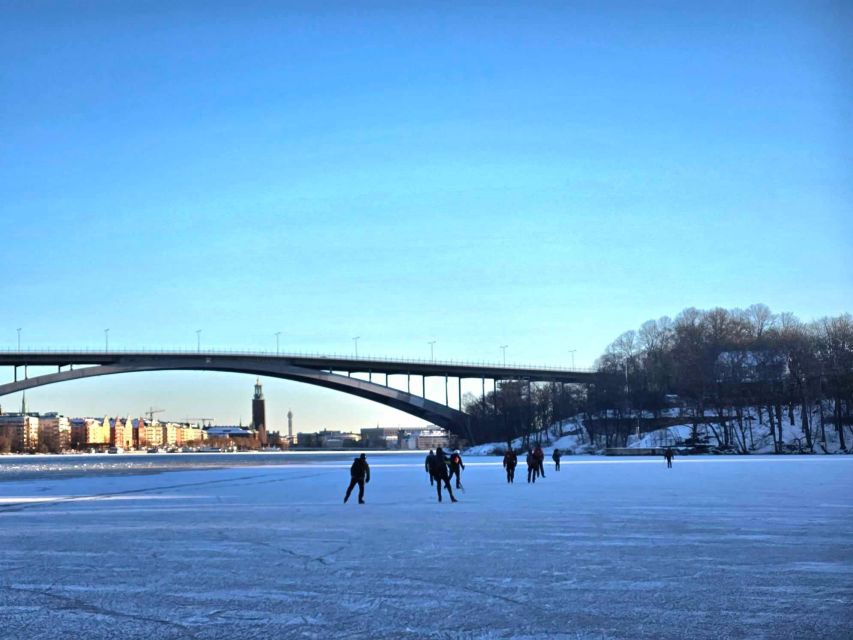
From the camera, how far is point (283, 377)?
113 metres


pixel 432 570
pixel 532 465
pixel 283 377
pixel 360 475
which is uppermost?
pixel 283 377

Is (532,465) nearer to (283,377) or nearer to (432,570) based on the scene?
(432,570)

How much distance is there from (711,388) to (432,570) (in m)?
85.6

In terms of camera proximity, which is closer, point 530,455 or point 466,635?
point 466,635

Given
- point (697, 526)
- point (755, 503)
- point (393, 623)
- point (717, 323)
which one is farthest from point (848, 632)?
point (717, 323)

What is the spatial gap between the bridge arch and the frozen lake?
87.2 m

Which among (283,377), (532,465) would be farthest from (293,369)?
(532,465)

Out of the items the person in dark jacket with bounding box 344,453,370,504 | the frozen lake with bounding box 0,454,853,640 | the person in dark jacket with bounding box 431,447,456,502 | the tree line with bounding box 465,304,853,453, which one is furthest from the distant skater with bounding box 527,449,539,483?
the tree line with bounding box 465,304,853,453

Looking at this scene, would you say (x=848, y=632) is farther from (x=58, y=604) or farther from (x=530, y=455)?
(x=530, y=455)

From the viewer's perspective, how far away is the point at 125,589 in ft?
32.4

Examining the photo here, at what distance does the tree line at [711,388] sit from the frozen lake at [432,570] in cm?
6506

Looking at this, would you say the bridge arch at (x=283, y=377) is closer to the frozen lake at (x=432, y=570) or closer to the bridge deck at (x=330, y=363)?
the bridge deck at (x=330, y=363)

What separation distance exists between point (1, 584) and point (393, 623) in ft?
15.9

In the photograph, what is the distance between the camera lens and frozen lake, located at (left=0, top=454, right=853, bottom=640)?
8.13 m
